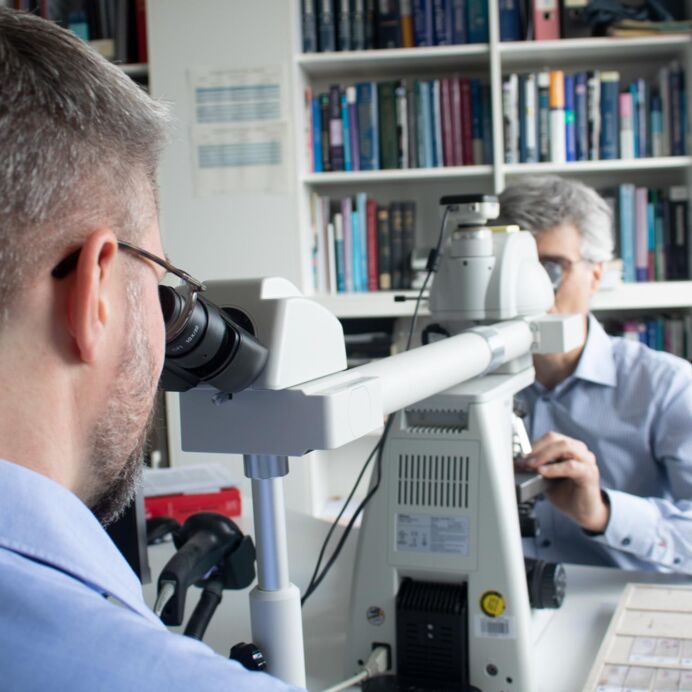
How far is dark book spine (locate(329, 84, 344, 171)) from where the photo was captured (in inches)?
116

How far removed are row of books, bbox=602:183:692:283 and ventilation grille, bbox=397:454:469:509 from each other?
81.6 inches

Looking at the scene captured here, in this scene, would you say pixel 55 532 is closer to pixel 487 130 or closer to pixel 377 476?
pixel 377 476

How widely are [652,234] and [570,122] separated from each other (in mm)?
452

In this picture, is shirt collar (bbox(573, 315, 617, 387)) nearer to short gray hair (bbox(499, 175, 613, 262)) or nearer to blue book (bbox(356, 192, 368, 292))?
short gray hair (bbox(499, 175, 613, 262))

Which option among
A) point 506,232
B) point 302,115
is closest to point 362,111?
point 302,115

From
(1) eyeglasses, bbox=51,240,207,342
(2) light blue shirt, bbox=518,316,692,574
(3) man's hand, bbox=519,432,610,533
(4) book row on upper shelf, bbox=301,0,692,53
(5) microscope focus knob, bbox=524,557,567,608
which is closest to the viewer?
(1) eyeglasses, bbox=51,240,207,342

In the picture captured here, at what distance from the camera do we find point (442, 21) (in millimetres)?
2865

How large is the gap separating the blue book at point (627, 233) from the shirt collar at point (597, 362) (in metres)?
1.26

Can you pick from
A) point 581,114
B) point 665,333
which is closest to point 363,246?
point 581,114

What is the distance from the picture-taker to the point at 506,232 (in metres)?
1.23

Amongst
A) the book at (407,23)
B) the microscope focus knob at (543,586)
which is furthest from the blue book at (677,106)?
the microscope focus knob at (543,586)

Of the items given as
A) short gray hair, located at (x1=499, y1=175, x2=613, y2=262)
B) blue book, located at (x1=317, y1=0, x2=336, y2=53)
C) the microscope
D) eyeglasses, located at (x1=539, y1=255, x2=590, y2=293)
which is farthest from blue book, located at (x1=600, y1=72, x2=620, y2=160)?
the microscope

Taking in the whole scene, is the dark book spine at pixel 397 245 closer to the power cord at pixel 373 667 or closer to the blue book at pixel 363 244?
the blue book at pixel 363 244

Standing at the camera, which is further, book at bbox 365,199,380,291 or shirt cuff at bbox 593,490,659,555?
book at bbox 365,199,380,291
